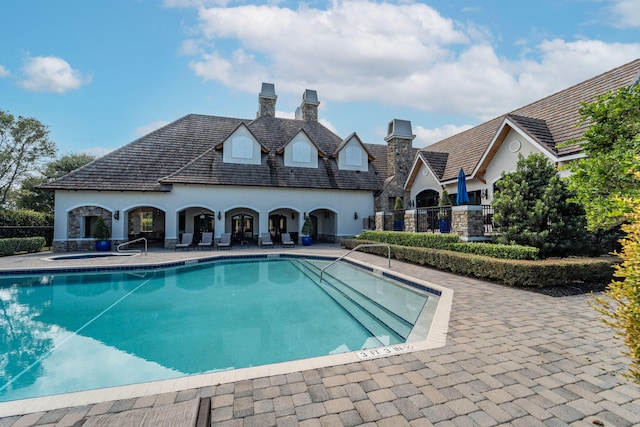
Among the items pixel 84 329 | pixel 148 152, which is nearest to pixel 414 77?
pixel 84 329

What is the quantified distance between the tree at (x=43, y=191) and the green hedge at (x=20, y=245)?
494 inches

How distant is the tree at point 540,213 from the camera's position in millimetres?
9930

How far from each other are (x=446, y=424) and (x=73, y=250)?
2248cm

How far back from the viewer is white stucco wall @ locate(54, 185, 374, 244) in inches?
722

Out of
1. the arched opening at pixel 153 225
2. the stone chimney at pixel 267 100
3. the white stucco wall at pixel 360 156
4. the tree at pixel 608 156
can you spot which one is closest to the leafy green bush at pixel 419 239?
the tree at pixel 608 156

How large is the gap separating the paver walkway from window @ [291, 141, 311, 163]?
1899 cm

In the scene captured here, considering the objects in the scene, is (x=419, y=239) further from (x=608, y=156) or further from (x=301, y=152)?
(x=301, y=152)

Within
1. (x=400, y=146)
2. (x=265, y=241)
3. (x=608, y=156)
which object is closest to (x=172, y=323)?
(x=608, y=156)

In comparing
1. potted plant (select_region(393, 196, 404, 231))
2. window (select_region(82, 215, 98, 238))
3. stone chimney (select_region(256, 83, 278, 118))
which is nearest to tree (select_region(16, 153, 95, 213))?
window (select_region(82, 215, 98, 238))

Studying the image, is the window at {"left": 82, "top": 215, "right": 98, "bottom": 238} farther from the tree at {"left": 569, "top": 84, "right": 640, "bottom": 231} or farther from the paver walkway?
the tree at {"left": 569, "top": 84, "right": 640, "bottom": 231}

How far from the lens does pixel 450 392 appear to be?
10.9 feet

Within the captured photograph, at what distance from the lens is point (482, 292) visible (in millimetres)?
7801

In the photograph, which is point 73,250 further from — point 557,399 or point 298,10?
point 557,399

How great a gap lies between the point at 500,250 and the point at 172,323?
383 inches
